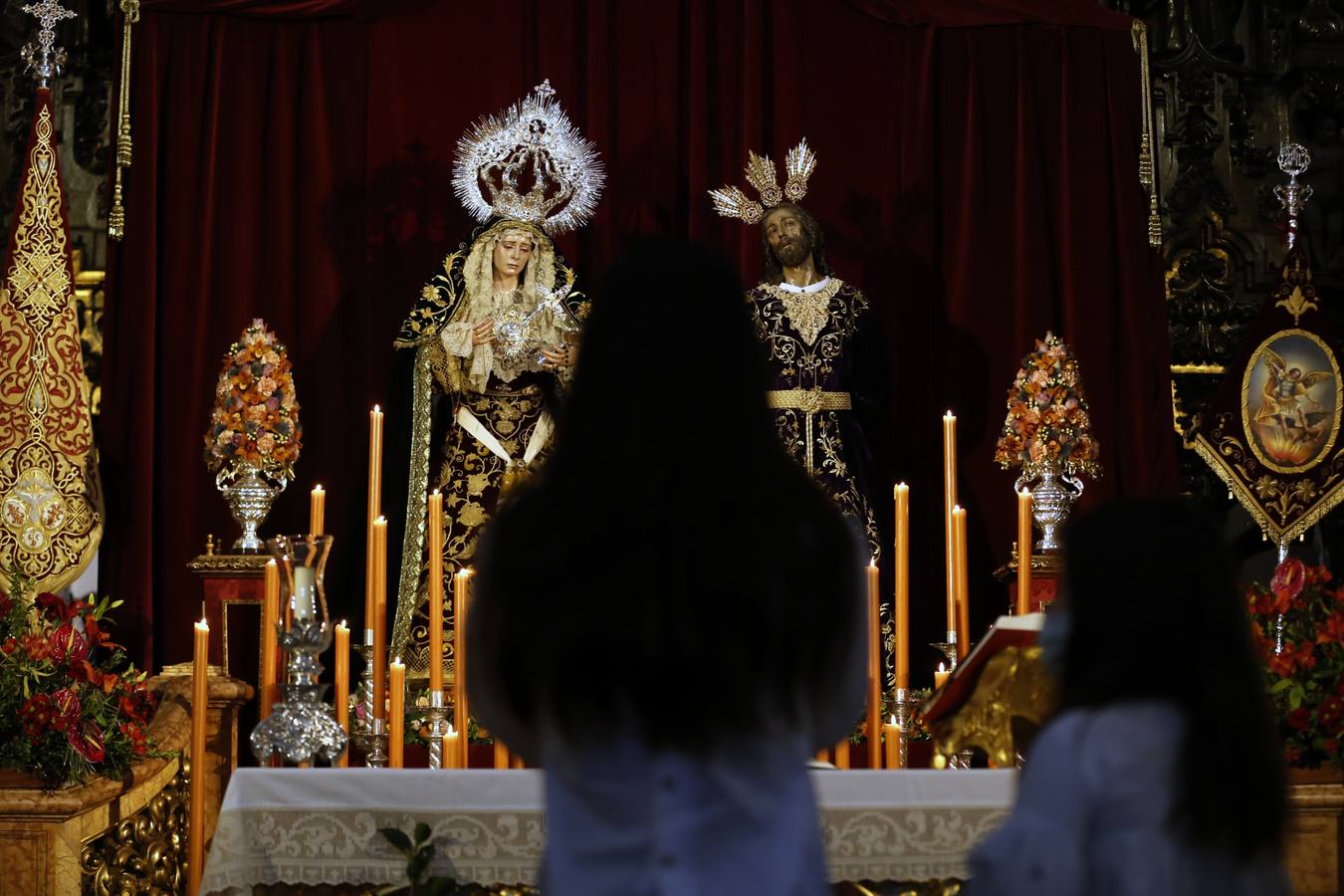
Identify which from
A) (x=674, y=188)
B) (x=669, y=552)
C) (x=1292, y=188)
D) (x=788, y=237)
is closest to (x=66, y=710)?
(x=669, y=552)

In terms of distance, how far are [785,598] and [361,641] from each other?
4609 mm

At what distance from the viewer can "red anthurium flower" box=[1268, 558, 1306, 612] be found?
419cm

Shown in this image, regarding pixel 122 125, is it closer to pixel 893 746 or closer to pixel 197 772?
pixel 197 772

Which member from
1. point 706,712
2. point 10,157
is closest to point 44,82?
point 10,157

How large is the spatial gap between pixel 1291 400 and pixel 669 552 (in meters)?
4.70

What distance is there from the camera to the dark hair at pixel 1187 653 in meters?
2.01

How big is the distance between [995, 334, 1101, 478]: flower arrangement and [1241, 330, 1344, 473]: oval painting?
679 millimetres

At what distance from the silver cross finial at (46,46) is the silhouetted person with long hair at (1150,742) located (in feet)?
16.1

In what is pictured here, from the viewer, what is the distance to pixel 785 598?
1.90 m

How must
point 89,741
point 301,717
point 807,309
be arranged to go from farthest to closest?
point 807,309 < point 89,741 < point 301,717

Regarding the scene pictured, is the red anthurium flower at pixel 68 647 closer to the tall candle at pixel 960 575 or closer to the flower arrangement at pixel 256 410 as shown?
the flower arrangement at pixel 256 410

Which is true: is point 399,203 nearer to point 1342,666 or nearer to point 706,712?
point 1342,666

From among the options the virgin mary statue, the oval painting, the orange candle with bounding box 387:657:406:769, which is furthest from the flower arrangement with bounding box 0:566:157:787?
the oval painting

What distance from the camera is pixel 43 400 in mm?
5848
